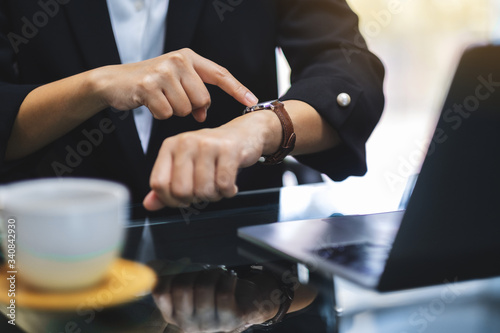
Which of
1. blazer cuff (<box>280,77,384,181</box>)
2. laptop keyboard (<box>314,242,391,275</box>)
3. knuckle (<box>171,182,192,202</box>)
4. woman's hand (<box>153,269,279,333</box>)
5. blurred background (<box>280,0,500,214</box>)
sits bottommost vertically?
blurred background (<box>280,0,500,214</box>)

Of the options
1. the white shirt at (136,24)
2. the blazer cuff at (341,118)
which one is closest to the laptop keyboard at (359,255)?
the blazer cuff at (341,118)

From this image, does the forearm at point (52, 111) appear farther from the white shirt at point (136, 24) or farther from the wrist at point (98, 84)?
the white shirt at point (136, 24)

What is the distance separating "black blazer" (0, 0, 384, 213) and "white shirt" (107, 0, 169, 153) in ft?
0.11

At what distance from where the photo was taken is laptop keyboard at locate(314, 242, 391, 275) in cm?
60

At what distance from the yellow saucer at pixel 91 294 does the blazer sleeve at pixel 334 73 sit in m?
0.54

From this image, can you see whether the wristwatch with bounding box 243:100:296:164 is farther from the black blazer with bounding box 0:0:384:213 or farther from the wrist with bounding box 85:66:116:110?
the wrist with bounding box 85:66:116:110

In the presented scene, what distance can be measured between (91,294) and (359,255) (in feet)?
0.96

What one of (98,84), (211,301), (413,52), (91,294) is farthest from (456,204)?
(413,52)

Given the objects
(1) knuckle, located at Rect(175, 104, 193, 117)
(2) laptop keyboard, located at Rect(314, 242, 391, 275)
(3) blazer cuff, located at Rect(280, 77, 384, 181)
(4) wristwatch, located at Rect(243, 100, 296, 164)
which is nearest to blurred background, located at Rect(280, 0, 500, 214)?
(3) blazer cuff, located at Rect(280, 77, 384, 181)

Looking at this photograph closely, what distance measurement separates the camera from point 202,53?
1.28m

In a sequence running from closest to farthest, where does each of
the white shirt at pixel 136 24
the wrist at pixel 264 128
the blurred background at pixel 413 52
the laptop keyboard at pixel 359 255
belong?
the laptop keyboard at pixel 359 255 → the wrist at pixel 264 128 → the white shirt at pixel 136 24 → the blurred background at pixel 413 52

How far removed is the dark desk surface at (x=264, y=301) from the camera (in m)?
0.49

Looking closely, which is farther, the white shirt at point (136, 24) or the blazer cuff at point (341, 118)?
the white shirt at point (136, 24)

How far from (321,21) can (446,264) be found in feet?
2.67
